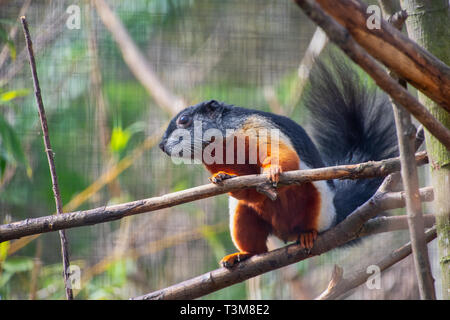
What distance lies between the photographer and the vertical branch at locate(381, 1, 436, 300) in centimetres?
81

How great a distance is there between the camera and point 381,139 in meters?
1.88

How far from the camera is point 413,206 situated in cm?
85

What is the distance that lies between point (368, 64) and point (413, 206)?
0.85 feet

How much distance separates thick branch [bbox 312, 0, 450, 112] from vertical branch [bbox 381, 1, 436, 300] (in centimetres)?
12

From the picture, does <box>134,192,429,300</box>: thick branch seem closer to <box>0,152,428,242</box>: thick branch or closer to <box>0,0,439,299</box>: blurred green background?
<box>0,152,428,242</box>: thick branch

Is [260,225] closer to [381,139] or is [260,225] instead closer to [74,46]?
[381,139]

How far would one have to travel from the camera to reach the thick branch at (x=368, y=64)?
73cm

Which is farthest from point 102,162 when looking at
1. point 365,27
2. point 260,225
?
point 365,27

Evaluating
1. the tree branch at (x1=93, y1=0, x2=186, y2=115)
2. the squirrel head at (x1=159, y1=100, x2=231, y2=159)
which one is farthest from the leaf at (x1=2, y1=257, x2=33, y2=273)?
the tree branch at (x1=93, y1=0, x2=186, y2=115)

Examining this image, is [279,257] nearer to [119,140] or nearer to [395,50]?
[395,50]

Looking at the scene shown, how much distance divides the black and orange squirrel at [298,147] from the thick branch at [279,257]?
0.18 feet

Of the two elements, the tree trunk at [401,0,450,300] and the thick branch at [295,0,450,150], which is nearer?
the thick branch at [295,0,450,150]

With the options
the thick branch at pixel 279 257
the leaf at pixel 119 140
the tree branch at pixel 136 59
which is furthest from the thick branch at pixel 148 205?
the tree branch at pixel 136 59
